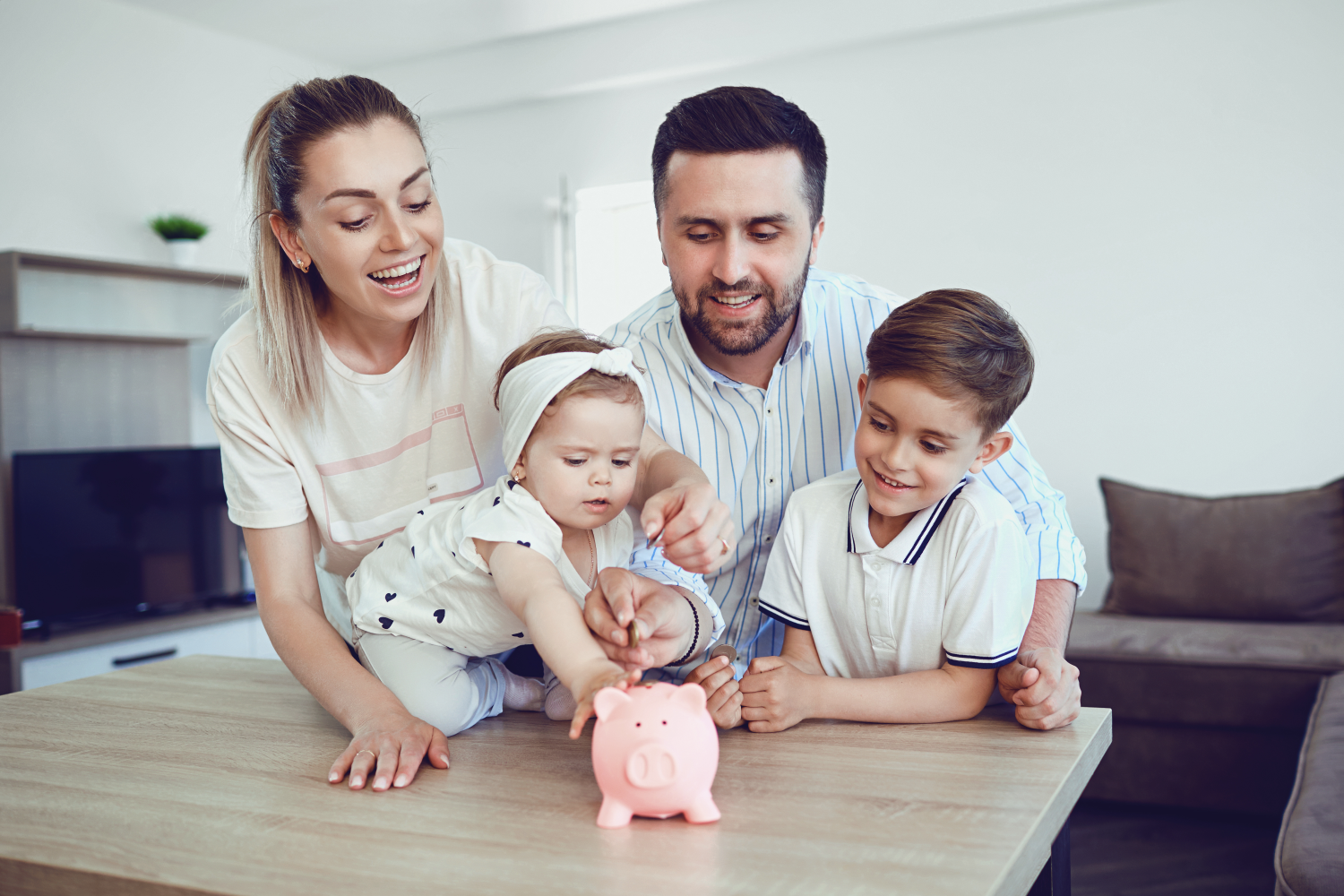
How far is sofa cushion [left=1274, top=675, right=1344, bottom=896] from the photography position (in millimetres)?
1506

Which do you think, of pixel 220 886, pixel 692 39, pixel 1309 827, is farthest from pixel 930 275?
pixel 220 886

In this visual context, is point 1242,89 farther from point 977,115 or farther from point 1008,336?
point 1008,336

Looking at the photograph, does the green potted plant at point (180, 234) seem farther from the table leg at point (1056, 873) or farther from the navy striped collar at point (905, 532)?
the table leg at point (1056, 873)

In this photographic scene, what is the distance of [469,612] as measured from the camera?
1.26 meters

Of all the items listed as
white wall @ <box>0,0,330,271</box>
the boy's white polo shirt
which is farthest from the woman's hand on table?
white wall @ <box>0,0,330,271</box>

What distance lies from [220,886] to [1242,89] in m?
4.56

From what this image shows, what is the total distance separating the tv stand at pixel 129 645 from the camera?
3.77 m

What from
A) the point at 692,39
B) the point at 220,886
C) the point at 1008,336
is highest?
the point at 692,39

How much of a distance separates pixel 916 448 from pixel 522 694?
626 mm

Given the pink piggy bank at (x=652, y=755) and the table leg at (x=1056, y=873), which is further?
the table leg at (x=1056, y=873)

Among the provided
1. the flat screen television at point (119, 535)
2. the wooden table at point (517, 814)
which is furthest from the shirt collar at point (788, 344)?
the flat screen television at point (119, 535)

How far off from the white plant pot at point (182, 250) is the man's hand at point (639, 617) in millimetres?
4238

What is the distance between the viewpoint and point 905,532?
133 centimetres

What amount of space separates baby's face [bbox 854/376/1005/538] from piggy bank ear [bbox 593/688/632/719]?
1.80ft
